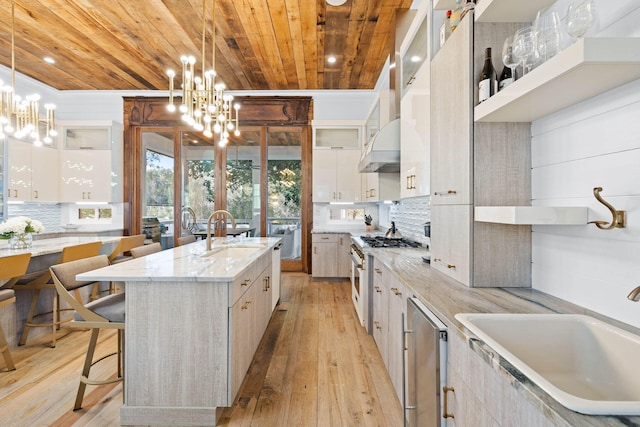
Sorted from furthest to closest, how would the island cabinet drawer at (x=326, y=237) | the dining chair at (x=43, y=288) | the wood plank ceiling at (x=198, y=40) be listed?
the island cabinet drawer at (x=326, y=237)
the wood plank ceiling at (x=198, y=40)
the dining chair at (x=43, y=288)

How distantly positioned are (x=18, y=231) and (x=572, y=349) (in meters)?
4.19

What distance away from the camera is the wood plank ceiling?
11.5ft

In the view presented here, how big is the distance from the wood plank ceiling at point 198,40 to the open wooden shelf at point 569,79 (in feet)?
8.63

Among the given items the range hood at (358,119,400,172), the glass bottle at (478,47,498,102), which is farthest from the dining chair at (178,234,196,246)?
the glass bottle at (478,47,498,102)

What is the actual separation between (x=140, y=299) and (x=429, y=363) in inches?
61.1

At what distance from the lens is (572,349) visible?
1085mm

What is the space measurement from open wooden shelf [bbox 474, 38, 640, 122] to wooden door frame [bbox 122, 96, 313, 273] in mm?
4601

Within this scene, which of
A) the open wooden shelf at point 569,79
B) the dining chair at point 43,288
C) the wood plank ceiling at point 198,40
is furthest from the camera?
the wood plank ceiling at point 198,40

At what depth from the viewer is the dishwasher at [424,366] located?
1.20 meters

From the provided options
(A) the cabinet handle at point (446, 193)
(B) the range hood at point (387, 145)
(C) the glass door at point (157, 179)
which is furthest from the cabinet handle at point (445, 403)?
(C) the glass door at point (157, 179)

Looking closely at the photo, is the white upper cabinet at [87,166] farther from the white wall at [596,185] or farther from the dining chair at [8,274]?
the white wall at [596,185]

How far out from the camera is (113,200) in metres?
5.71

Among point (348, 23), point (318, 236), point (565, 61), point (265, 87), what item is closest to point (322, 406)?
point (565, 61)

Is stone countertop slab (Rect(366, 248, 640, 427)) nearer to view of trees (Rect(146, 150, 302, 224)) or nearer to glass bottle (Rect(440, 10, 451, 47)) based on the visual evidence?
glass bottle (Rect(440, 10, 451, 47))
